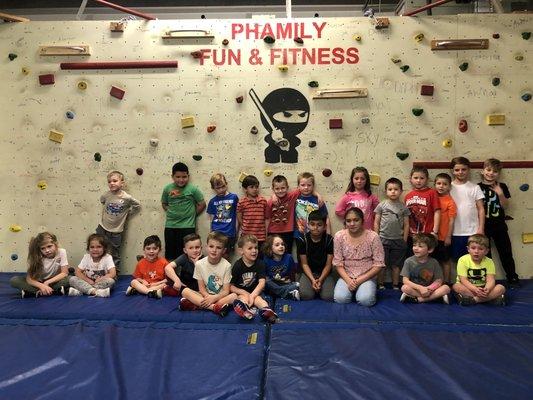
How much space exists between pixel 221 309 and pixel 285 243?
46.1 inches

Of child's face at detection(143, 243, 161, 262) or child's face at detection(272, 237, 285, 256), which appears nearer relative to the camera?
child's face at detection(272, 237, 285, 256)

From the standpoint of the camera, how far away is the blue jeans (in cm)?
366

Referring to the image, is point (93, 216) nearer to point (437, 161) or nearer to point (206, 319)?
point (206, 319)

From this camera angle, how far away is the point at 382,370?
2.47 metres

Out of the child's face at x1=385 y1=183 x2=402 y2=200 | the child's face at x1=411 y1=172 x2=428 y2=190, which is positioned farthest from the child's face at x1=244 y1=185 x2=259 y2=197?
the child's face at x1=411 y1=172 x2=428 y2=190

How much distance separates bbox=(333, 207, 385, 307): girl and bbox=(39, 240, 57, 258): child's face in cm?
258

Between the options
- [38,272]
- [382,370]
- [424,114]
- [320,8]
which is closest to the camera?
[382,370]

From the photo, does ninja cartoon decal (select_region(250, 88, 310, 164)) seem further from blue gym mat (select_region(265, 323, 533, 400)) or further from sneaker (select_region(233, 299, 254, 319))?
blue gym mat (select_region(265, 323, 533, 400))

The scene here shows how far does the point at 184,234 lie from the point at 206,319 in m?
1.37

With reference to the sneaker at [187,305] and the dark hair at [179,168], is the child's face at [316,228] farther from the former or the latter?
the dark hair at [179,168]

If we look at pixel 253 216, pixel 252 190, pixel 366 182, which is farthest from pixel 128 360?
pixel 366 182

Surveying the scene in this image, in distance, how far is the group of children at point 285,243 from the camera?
3.70m

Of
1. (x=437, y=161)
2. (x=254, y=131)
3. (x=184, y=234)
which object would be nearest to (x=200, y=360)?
(x=184, y=234)

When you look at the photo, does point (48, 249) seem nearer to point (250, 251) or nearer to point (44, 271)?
point (44, 271)
